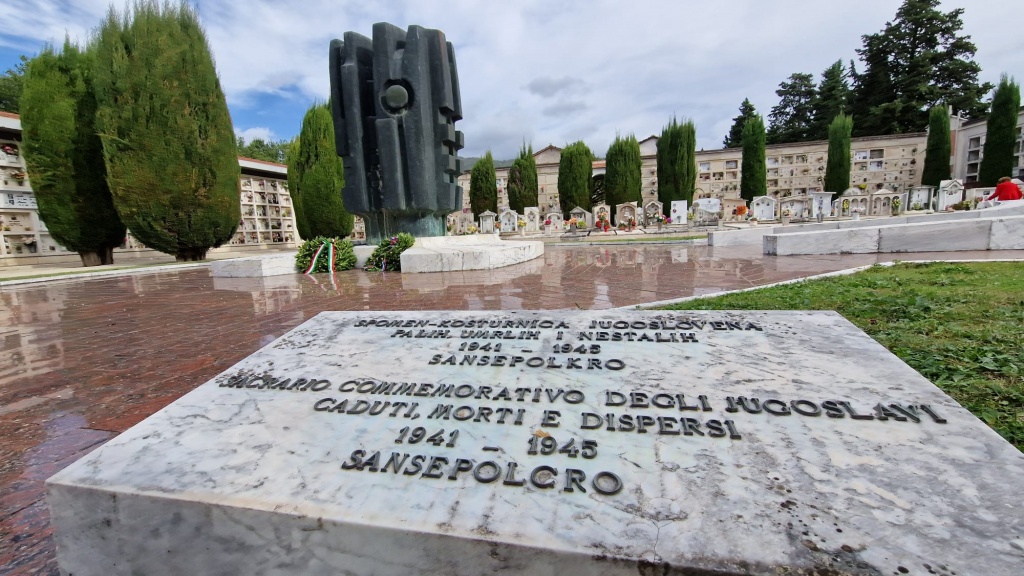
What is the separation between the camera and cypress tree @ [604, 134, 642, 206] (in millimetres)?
33250

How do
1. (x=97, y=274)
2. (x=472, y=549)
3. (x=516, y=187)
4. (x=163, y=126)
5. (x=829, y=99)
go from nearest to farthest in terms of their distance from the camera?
1. (x=472, y=549)
2. (x=97, y=274)
3. (x=163, y=126)
4. (x=516, y=187)
5. (x=829, y=99)

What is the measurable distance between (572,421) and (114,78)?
60.8ft

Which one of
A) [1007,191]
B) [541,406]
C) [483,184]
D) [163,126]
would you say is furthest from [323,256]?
[483,184]

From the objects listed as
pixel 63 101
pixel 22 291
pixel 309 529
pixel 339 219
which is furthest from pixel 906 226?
pixel 63 101

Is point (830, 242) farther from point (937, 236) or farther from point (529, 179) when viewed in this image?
point (529, 179)

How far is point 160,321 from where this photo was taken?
470cm

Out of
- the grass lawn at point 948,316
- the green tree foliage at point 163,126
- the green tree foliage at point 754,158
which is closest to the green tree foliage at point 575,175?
the green tree foliage at point 754,158

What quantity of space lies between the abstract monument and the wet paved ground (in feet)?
8.20

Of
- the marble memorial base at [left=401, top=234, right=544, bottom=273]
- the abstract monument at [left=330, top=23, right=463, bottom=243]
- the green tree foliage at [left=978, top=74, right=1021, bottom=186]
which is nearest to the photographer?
the marble memorial base at [left=401, top=234, right=544, bottom=273]

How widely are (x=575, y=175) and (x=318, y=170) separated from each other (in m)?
20.3

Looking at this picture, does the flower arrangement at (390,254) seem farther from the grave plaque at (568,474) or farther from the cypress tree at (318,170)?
the cypress tree at (318,170)

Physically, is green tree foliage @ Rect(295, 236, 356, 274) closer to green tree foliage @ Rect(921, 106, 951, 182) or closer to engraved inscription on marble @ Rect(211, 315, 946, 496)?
engraved inscription on marble @ Rect(211, 315, 946, 496)

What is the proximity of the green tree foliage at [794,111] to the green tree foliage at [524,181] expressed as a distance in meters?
26.9

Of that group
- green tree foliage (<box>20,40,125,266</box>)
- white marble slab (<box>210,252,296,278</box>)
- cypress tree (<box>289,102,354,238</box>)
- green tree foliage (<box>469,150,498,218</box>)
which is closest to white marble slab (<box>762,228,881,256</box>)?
white marble slab (<box>210,252,296,278</box>)
